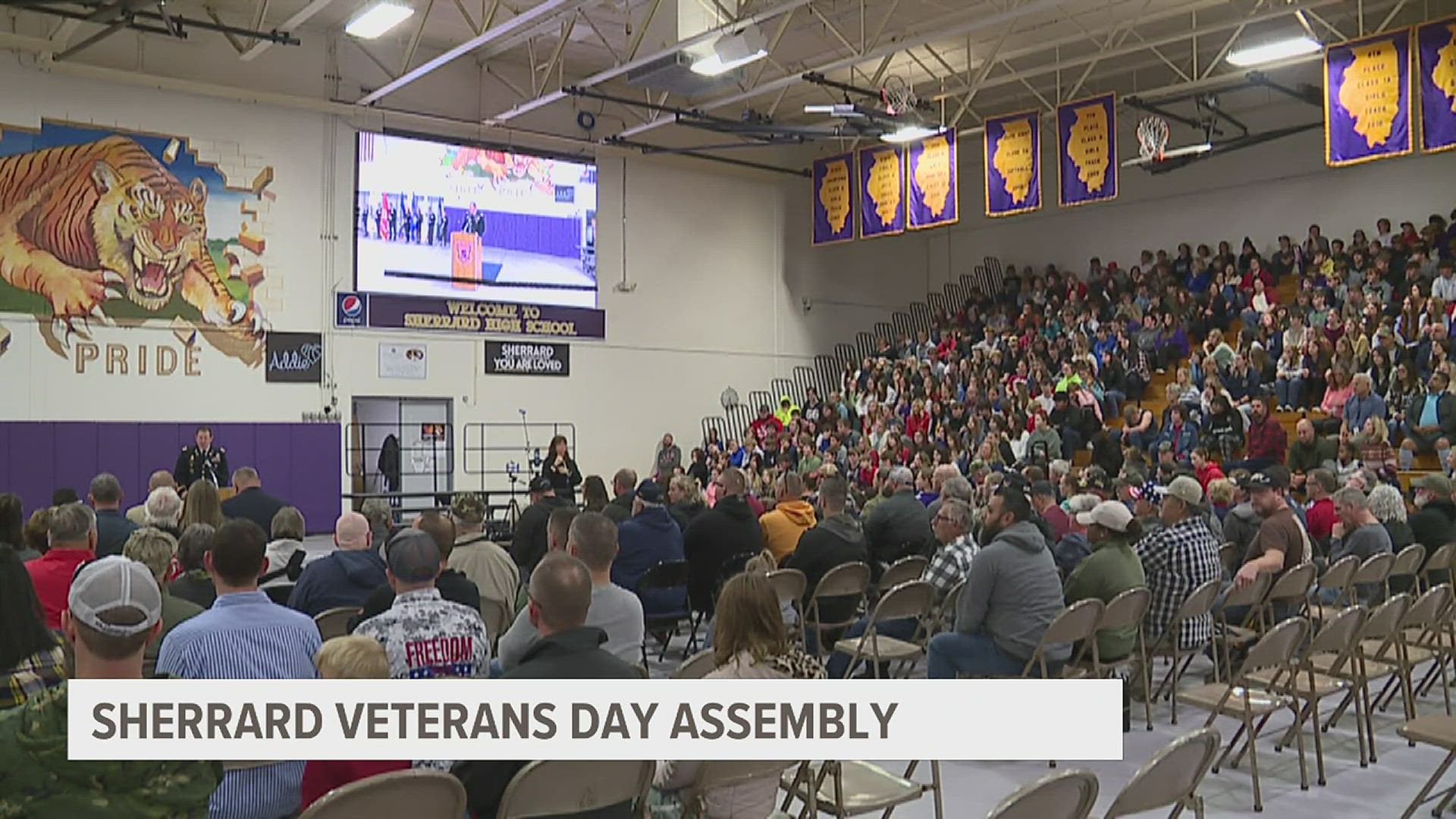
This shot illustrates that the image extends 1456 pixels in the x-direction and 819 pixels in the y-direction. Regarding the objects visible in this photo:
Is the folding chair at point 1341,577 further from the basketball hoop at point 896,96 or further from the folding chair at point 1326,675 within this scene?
the basketball hoop at point 896,96

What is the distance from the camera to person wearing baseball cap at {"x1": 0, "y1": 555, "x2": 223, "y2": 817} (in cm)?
204

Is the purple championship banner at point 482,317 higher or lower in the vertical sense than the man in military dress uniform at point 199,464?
higher

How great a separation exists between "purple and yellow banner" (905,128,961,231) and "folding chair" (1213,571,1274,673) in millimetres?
8226

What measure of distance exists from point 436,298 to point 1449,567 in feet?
40.1

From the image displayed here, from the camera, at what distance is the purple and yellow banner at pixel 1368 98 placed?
10.6 meters

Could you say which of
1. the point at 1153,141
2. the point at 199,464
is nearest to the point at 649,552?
the point at 199,464

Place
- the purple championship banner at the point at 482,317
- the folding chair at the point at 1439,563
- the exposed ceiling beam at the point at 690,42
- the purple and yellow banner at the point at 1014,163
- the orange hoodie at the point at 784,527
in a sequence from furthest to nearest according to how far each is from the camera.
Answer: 1. the purple championship banner at the point at 482,317
2. the purple and yellow banner at the point at 1014,163
3. the exposed ceiling beam at the point at 690,42
4. the orange hoodie at the point at 784,527
5. the folding chair at the point at 1439,563

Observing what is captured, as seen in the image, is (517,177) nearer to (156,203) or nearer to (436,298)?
(436,298)

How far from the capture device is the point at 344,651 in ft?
8.72

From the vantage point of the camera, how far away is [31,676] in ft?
7.98

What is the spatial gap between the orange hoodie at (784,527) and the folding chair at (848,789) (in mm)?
3627

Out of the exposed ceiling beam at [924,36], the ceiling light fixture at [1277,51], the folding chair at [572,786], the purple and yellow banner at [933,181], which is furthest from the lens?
the purple and yellow banner at [933,181]

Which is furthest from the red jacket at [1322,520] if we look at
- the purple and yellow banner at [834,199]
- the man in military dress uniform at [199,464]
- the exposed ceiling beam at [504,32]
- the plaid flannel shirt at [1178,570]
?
the man in military dress uniform at [199,464]

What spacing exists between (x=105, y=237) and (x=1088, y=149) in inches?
445
